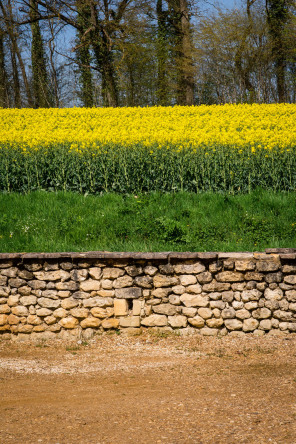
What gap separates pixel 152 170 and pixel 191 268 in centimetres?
449

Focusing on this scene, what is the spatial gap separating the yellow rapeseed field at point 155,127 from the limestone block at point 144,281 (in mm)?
5334

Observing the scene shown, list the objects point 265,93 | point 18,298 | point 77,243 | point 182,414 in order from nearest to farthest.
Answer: point 182,414
point 18,298
point 77,243
point 265,93

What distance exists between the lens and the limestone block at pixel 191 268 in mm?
6387

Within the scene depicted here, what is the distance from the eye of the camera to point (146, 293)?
6543 mm

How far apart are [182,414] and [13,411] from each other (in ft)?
5.17

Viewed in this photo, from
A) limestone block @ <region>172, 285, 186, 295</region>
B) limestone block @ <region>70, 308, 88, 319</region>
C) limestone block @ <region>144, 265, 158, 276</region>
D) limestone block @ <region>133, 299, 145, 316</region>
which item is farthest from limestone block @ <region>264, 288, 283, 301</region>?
limestone block @ <region>70, 308, 88, 319</region>

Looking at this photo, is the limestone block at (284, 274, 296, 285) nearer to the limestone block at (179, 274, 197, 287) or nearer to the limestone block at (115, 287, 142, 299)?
the limestone block at (179, 274, 197, 287)

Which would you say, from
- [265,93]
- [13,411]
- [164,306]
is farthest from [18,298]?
[265,93]

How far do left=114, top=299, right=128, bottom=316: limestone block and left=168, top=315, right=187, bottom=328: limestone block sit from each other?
2.01 ft

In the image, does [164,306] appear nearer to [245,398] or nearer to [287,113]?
[245,398]

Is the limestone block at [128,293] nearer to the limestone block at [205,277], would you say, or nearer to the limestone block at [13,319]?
the limestone block at [205,277]

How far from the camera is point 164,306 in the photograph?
6.50m

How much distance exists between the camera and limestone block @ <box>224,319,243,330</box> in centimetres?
638

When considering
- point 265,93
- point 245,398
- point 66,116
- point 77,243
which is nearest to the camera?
point 245,398
